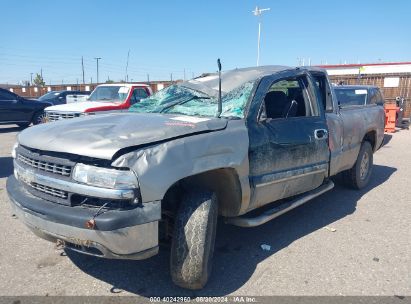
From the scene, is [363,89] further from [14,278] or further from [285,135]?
[14,278]

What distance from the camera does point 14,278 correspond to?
3014mm

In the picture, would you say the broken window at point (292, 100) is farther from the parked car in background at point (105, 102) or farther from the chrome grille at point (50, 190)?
the parked car in background at point (105, 102)

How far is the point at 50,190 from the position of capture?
8.76 feet

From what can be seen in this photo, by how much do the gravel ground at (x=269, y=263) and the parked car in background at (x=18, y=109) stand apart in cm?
952

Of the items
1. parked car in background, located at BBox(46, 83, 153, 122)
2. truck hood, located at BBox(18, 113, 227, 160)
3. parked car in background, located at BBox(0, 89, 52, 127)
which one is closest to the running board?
truck hood, located at BBox(18, 113, 227, 160)

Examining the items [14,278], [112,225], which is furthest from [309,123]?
[14,278]

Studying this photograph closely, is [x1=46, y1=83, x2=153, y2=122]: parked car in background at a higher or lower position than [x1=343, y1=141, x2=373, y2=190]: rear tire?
higher

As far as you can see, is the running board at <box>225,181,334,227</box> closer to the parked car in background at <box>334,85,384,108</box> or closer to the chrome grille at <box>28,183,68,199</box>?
the chrome grille at <box>28,183,68,199</box>

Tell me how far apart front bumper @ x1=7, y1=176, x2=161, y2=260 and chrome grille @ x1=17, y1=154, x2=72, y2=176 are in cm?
24

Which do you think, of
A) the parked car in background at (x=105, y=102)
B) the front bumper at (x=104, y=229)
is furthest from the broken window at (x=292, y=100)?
the parked car in background at (x=105, y=102)

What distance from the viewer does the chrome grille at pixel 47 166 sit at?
2.55m

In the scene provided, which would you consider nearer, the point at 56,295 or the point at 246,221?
the point at 56,295

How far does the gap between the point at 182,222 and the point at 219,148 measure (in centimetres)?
66

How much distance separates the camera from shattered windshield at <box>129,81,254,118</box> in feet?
11.4
